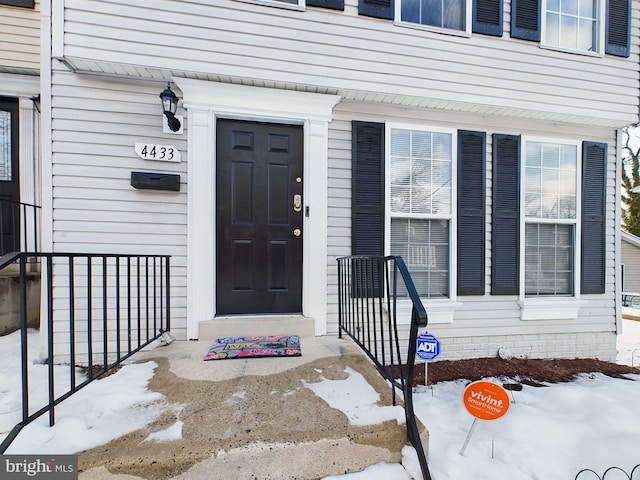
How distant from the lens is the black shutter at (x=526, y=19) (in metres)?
2.83

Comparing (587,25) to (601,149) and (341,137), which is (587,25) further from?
(341,137)

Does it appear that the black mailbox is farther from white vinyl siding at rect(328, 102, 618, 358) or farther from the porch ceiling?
white vinyl siding at rect(328, 102, 618, 358)

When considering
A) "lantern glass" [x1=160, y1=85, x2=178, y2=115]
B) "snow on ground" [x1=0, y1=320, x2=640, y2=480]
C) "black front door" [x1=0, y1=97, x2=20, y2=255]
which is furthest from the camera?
"black front door" [x1=0, y1=97, x2=20, y2=255]

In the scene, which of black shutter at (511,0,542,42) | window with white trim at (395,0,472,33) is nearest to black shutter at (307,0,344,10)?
window with white trim at (395,0,472,33)

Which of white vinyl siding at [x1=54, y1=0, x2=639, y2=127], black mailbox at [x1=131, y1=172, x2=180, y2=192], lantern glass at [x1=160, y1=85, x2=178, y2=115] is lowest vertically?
black mailbox at [x1=131, y1=172, x2=180, y2=192]

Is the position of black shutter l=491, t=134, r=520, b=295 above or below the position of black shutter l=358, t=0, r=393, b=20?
below

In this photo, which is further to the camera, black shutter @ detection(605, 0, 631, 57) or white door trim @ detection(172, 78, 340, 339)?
black shutter @ detection(605, 0, 631, 57)

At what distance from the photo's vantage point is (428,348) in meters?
2.42

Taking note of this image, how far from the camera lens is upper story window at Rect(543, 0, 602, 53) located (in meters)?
2.97

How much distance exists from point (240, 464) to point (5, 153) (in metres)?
4.02

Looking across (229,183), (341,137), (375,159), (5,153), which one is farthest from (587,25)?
(5,153)

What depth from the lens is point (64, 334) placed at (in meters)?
2.31

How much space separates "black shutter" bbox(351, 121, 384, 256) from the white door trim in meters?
0.30

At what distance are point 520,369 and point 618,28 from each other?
12.4 ft
